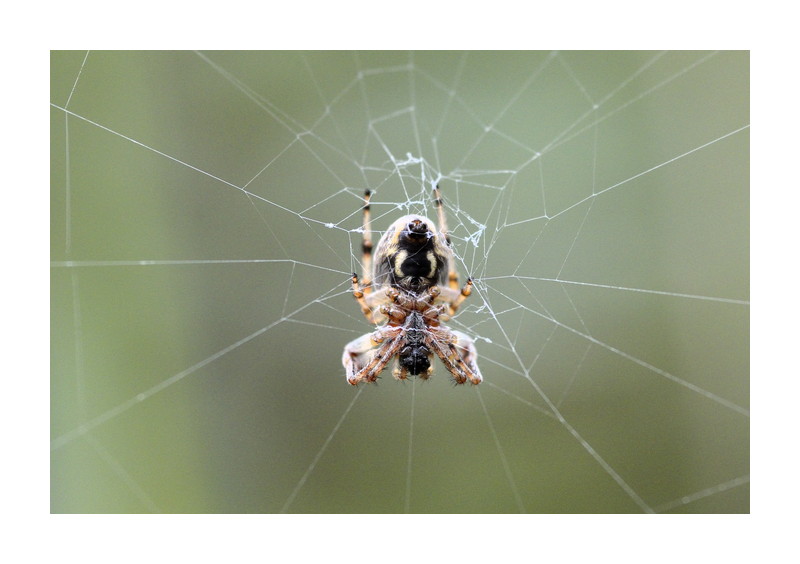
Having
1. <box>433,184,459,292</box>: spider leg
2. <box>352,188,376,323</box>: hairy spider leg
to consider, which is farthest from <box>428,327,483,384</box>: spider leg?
<box>352,188,376,323</box>: hairy spider leg

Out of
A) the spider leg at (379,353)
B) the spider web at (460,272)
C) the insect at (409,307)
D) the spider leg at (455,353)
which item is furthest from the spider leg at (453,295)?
the spider web at (460,272)

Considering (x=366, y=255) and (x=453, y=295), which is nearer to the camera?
(x=453, y=295)

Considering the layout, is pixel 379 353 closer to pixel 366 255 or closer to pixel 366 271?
pixel 366 271

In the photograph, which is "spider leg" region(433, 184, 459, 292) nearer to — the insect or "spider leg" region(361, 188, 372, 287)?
the insect

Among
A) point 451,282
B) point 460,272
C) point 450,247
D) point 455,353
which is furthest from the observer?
point 460,272

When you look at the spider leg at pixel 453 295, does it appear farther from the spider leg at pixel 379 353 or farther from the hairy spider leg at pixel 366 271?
the hairy spider leg at pixel 366 271

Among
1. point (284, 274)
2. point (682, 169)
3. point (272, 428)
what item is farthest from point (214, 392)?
point (682, 169)

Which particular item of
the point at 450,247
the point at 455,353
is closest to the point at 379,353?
the point at 455,353

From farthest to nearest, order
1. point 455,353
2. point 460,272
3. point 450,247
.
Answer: point 460,272 < point 455,353 < point 450,247
